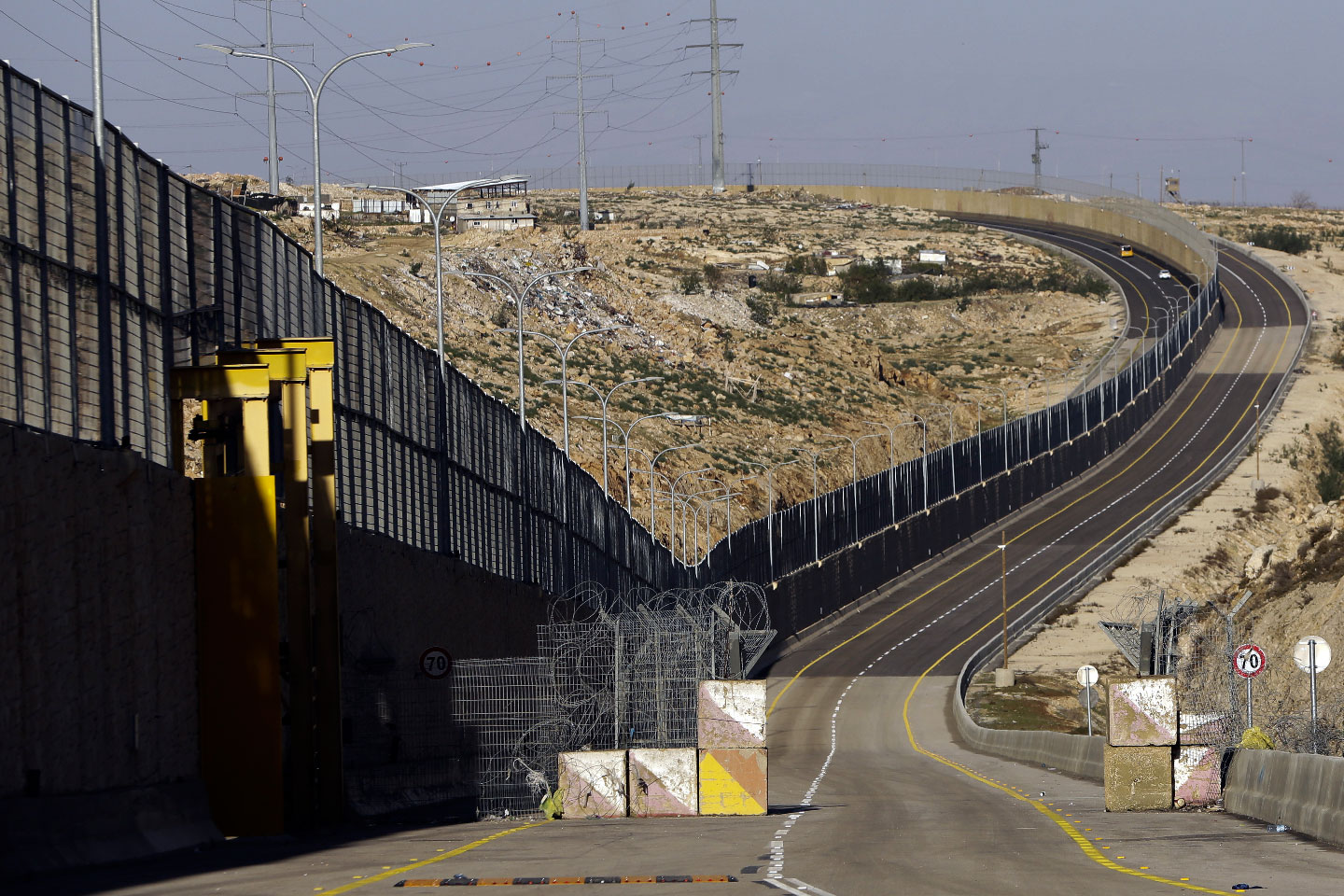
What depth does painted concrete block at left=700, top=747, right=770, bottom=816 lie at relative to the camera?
23.8 meters

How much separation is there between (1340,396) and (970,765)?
8338 cm

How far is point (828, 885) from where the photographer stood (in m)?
14.3

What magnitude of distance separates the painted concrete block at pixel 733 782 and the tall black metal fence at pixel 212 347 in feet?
20.3

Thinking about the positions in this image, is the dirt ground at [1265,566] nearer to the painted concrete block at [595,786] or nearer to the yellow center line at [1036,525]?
the yellow center line at [1036,525]

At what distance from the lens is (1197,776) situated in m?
23.4

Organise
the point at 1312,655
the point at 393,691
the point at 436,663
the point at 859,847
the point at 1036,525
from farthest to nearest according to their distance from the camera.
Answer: the point at 1036,525, the point at 393,691, the point at 436,663, the point at 1312,655, the point at 859,847

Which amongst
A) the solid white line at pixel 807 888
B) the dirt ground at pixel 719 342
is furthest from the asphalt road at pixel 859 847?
the dirt ground at pixel 719 342

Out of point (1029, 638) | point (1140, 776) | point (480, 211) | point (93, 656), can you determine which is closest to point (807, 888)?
point (93, 656)

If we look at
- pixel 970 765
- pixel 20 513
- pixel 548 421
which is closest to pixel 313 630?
pixel 20 513

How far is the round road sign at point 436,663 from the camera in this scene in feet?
77.6

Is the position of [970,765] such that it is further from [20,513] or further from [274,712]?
[20,513]

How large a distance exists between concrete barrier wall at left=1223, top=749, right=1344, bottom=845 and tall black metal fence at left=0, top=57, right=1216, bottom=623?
1234cm

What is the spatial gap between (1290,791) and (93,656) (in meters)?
12.6

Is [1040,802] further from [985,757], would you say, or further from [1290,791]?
[985,757]
